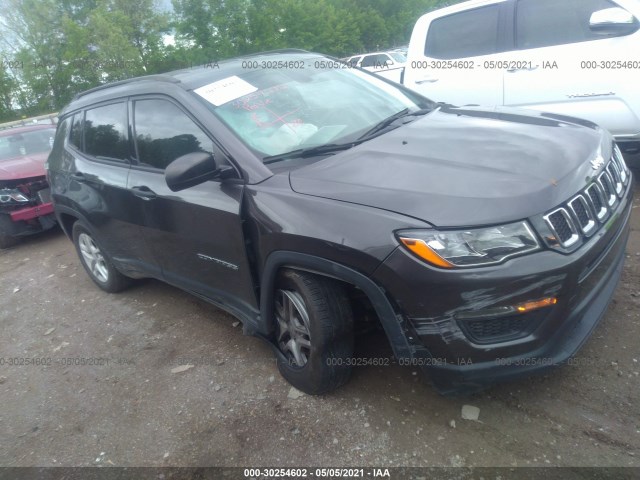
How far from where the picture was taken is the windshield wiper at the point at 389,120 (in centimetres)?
293

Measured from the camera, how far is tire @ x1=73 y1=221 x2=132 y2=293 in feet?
14.9

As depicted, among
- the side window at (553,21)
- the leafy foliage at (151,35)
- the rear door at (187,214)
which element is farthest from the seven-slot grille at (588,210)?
the leafy foliage at (151,35)

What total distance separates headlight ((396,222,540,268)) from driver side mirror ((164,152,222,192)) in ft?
3.96

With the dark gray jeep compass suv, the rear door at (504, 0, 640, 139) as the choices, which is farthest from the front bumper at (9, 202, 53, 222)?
the rear door at (504, 0, 640, 139)

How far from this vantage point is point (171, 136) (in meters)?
3.17

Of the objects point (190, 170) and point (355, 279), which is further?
point (190, 170)

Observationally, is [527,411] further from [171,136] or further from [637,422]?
[171,136]

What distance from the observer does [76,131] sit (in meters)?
4.34

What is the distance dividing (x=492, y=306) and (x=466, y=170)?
622 mm

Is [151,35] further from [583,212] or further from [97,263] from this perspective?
[583,212]

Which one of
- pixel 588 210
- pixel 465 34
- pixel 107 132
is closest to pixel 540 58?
pixel 465 34

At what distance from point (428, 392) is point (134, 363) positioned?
2061 mm

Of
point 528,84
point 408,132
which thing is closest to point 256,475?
point 408,132

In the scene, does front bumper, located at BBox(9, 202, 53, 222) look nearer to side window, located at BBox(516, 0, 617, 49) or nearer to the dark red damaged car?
the dark red damaged car
